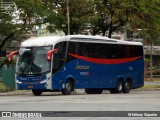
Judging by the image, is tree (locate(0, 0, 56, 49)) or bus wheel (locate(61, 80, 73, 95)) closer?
bus wheel (locate(61, 80, 73, 95))

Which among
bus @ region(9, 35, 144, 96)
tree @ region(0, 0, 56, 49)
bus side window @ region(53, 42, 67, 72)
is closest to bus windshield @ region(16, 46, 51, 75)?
bus @ region(9, 35, 144, 96)

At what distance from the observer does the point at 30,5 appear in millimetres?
40406

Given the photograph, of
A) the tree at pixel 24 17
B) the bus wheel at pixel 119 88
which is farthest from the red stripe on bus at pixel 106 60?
the tree at pixel 24 17

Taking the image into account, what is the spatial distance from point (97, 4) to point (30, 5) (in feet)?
20.7

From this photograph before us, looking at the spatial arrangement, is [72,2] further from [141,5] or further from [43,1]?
[141,5]

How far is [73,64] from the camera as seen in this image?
112 ft

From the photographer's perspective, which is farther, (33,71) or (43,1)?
(43,1)

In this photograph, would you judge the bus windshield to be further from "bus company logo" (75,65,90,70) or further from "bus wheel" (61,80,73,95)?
"bus company logo" (75,65,90,70)

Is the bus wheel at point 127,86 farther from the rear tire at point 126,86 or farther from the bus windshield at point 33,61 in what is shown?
the bus windshield at point 33,61

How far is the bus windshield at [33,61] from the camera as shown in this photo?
3287 cm

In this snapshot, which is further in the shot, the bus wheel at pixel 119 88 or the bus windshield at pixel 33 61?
the bus wheel at pixel 119 88

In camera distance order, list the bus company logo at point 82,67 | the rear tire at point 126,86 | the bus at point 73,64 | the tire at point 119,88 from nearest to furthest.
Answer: the bus at point 73,64 → the bus company logo at point 82,67 → the tire at point 119,88 → the rear tire at point 126,86

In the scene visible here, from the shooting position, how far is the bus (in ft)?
108

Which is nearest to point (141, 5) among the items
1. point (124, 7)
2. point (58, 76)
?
point (124, 7)
